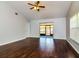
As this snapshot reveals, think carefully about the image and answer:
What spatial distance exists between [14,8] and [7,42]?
2720 mm

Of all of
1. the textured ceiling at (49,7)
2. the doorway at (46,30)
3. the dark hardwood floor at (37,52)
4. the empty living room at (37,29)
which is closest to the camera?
the dark hardwood floor at (37,52)

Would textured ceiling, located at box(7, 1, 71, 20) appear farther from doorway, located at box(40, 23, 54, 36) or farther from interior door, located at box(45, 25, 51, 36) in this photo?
interior door, located at box(45, 25, 51, 36)

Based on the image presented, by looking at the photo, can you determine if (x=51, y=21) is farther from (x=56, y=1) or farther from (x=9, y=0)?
(x=9, y=0)

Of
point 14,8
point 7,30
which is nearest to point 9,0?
point 14,8

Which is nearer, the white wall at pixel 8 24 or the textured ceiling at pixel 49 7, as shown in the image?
the white wall at pixel 8 24

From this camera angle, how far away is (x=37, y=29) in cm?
1095

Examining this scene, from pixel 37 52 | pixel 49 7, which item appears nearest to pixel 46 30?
pixel 49 7

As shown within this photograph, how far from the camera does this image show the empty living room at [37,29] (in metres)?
4.49

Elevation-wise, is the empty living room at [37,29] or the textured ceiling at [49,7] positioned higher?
the textured ceiling at [49,7]

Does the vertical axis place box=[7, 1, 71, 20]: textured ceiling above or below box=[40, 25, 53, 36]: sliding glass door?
above

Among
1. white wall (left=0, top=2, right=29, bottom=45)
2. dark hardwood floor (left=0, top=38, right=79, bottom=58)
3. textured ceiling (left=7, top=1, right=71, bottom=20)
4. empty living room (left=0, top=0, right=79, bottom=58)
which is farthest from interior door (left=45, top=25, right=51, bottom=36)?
dark hardwood floor (left=0, top=38, right=79, bottom=58)

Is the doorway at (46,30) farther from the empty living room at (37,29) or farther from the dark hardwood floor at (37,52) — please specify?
the dark hardwood floor at (37,52)

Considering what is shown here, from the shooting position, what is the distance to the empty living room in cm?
449

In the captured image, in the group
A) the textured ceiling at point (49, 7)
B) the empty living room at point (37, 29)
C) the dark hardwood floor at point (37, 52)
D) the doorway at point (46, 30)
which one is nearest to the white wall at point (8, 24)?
the empty living room at point (37, 29)
